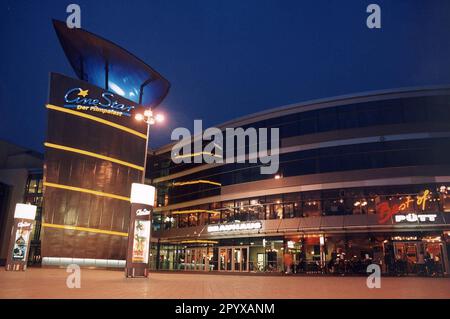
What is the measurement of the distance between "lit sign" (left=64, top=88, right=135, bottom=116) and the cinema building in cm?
1227

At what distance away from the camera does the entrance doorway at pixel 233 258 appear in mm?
38625

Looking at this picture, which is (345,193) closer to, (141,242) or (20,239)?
(141,242)

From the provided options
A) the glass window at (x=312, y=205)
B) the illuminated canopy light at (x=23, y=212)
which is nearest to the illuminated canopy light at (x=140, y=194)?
the illuminated canopy light at (x=23, y=212)

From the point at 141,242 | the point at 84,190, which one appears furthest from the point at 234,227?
the point at 141,242

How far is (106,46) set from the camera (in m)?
42.8

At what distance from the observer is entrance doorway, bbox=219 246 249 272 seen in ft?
127

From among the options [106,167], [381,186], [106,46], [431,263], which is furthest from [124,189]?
[431,263]

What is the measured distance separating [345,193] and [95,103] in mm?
25924

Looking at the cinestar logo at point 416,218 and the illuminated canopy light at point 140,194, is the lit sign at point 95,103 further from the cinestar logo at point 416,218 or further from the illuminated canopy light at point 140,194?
the cinestar logo at point 416,218

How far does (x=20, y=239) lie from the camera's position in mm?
26828

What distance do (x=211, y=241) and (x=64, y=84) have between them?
22319 mm

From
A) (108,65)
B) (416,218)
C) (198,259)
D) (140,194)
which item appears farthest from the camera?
(108,65)

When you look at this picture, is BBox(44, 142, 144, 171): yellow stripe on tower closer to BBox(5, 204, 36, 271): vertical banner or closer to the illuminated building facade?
the illuminated building facade

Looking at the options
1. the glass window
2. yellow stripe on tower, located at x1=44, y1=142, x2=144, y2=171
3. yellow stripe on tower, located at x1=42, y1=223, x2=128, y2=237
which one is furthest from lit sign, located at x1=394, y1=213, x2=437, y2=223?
yellow stripe on tower, located at x1=42, y1=223, x2=128, y2=237
